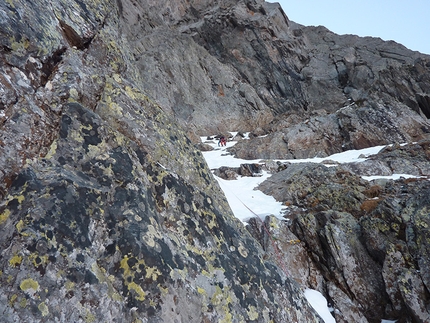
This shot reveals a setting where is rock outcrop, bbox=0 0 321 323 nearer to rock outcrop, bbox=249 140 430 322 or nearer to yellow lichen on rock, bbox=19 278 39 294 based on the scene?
yellow lichen on rock, bbox=19 278 39 294

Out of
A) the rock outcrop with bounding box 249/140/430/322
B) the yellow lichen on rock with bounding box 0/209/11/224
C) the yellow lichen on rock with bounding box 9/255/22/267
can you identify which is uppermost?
the yellow lichen on rock with bounding box 0/209/11/224

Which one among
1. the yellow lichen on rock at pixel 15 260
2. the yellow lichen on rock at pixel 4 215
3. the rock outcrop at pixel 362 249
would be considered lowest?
the rock outcrop at pixel 362 249

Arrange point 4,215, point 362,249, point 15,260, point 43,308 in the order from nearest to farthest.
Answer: point 43,308, point 15,260, point 4,215, point 362,249

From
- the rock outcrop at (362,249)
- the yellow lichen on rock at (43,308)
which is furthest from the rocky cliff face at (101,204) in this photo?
the rock outcrop at (362,249)

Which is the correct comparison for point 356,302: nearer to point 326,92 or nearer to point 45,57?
point 45,57

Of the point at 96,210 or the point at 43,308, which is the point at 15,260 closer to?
the point at 43,308

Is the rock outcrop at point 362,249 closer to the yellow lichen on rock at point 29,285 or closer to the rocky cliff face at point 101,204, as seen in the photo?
the rocky cliff face at point 101,204

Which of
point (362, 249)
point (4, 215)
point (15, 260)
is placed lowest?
point (362, 249)

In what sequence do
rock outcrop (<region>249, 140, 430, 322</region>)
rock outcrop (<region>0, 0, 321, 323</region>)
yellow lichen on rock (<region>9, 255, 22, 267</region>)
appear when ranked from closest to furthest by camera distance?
yellow lichen on rock (<region>9, 255, 22, 267</region>) → rock outcrop (<region>0, 0, 321, 323</region>) → rock outcrop (<region>249, 140, 430, 322</region>)

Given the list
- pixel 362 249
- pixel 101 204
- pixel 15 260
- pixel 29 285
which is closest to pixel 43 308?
pixel 29 285

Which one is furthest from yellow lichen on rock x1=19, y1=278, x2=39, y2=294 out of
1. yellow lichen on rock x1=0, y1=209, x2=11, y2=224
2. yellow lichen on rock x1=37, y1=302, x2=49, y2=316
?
yellow lichen on rock x1=0, y1=209, x2=11, y2=224

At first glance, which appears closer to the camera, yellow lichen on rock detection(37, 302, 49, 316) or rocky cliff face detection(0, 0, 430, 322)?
yellow lichen on rock detection(37, 302, 49, 316)

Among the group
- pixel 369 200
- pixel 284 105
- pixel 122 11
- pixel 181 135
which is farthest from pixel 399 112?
pixel 122 11

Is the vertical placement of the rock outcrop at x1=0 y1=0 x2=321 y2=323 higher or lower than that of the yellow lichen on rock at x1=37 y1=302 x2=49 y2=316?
higher
